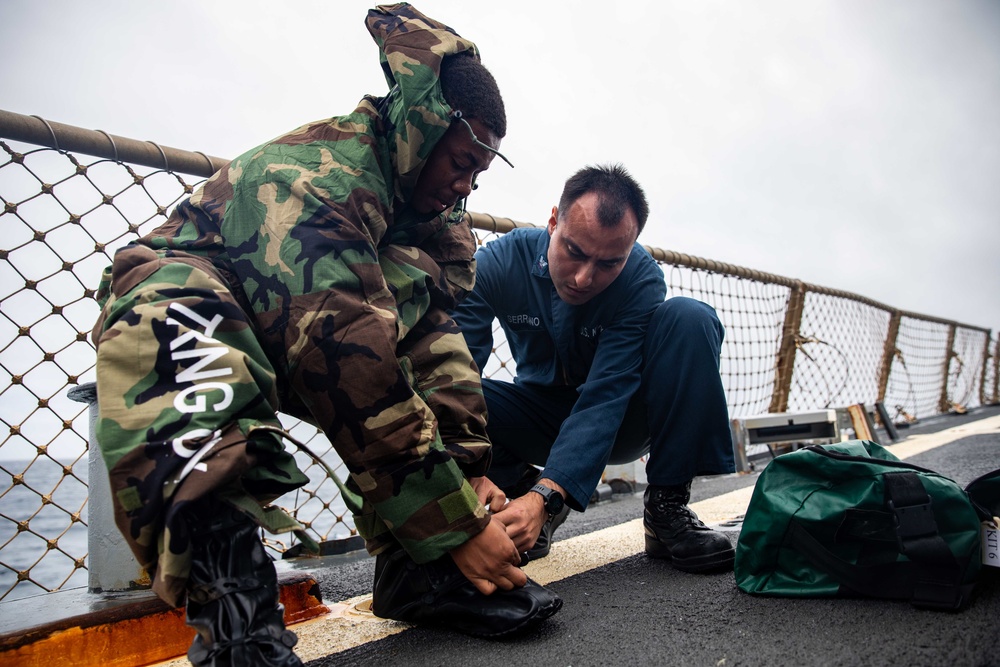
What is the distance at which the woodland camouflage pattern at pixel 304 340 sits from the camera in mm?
922

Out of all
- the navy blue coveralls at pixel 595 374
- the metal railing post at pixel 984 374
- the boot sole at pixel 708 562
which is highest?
the navy blue coveralls at pixel 595 374

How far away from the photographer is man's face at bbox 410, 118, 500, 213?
1.40 meters

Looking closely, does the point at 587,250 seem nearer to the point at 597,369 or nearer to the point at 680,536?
the point at 597,369

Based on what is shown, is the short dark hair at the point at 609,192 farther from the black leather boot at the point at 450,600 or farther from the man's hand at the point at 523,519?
the black leather boot at the point at 450,600

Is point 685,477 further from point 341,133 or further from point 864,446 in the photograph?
point 341,133

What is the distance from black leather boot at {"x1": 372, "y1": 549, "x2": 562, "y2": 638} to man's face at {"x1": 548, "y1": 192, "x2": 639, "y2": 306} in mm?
859

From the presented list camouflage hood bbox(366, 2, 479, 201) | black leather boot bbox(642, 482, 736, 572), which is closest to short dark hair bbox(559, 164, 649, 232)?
camouflage hood bbox(366, 2, 479, 201)

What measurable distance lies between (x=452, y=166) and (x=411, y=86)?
181mm

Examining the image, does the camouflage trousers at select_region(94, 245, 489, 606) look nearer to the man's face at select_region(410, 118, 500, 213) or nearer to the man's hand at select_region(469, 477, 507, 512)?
the man's hand at select_region(469, 477, 507, 512)

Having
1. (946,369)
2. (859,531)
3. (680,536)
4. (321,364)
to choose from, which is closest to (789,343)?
(680,536)

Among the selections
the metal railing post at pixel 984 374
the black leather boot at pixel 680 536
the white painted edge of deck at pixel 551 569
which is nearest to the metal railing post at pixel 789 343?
the white painted edge of deck at pixel 551 569

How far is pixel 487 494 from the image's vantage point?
144 centimetres

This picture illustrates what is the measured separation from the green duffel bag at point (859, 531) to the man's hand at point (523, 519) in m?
0.44

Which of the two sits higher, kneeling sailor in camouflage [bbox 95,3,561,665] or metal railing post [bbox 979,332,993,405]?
kneeling sailor in camouflage [bbox 95,3,561,665]
